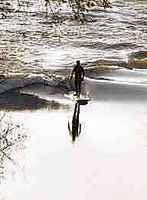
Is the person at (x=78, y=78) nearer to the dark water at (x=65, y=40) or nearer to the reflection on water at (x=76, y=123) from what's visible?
the reflection on water at (x=76, y=123)

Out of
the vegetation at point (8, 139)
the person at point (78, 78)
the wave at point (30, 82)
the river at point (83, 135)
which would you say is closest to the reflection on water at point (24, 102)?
the river at point (83, 135)

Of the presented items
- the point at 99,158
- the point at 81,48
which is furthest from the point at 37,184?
the point at 81,48

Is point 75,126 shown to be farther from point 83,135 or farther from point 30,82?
point 30,82

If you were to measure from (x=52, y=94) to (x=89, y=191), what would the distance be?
571 centimetres

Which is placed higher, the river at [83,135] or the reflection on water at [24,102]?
the reflection on water at [24,102]

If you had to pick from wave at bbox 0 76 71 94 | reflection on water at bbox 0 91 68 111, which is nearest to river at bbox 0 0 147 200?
reflection on water at bbox 0 91 68 111

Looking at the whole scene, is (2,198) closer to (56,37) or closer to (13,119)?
(13,119)

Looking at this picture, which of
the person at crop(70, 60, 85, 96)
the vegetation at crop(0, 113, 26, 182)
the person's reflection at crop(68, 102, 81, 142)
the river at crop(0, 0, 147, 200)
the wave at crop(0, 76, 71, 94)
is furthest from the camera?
the wave at crop(0, 76, 71, 94)

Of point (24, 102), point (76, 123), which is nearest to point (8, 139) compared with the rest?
point (76, 123)

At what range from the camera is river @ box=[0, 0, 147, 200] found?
8.81m

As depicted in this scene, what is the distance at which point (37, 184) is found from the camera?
8.80 metres

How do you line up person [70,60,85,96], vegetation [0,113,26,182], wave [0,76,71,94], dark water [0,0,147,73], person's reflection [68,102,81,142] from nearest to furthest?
vegetation [0,113,26,182]
person's reflection [68,102,81,142]
person [70,60,85,96]
wave [0,76,71,94]
dark water [0,0,147,73]

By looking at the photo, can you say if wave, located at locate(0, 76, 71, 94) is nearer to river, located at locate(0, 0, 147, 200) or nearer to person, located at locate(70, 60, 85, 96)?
river, located at locate(0, 0, 147, 200)

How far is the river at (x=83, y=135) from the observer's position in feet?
28.9
